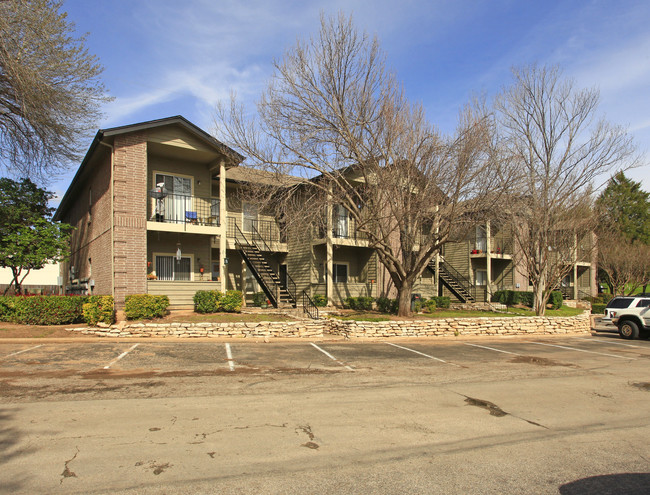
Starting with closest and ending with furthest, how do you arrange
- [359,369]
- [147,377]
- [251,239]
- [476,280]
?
[147,377] → [359,369] → [251,239] → [476,280]

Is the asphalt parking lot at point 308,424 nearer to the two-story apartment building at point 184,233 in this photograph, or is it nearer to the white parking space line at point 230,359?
the white parking space line at point 230,359

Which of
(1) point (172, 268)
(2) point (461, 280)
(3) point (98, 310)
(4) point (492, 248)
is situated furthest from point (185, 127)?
(4) point (492, 248)

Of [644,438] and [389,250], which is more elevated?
[389,250]

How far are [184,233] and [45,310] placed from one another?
5695mm

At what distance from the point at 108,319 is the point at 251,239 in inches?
355

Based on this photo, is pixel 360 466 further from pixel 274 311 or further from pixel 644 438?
pixel 274 311

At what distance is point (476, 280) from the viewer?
34344 millimetres

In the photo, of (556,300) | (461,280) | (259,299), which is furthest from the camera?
(461,280)

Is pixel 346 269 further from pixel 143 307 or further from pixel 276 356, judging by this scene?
pixel 276 356

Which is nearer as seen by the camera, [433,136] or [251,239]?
[433,136]

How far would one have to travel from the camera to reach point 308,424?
6.64 m

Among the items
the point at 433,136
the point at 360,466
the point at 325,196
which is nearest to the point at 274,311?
the point at 325,196

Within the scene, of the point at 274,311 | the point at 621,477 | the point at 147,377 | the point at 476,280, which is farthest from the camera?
the point at 476,280

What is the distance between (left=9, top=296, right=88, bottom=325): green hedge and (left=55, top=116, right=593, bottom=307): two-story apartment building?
1.45m
